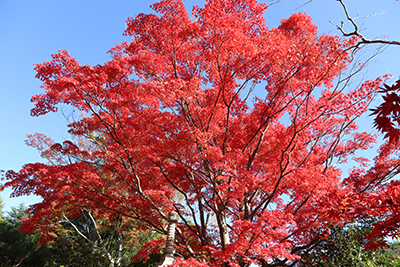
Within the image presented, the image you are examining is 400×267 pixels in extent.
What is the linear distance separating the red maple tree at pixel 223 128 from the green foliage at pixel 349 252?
27 centimetres

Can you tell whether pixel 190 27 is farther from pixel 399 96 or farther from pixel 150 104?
pixel 399 96

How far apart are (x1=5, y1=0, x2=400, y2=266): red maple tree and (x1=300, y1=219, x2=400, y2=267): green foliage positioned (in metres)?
0.27

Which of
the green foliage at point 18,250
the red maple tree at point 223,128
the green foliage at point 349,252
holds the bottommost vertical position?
the green foliage at point 18,250

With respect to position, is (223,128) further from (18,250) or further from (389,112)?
(18,250)

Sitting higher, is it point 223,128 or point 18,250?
point 223,128

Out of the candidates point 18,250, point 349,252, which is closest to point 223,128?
point 349,252

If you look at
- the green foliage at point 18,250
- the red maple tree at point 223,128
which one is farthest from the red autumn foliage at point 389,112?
the green foliage at point 18,250

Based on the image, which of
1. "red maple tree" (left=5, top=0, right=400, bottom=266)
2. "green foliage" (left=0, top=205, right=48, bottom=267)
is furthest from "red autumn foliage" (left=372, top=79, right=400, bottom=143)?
"green foliage" (left=0, top=205, right=48, bottom=267)

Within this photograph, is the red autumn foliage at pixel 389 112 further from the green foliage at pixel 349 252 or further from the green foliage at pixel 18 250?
the green foliage at pixel 18 250

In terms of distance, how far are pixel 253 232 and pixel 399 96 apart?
3.88 metres

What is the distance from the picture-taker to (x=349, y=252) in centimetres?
550

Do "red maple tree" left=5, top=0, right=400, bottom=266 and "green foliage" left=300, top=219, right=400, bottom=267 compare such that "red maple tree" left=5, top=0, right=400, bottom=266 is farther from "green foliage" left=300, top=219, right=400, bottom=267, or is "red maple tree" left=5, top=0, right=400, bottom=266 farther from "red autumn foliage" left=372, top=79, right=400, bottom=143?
Answer: "red autumn foliage" left=372, top=79, right=400, bottom=143

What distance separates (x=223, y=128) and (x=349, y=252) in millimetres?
4190

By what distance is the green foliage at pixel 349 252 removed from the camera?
521 centimetres
